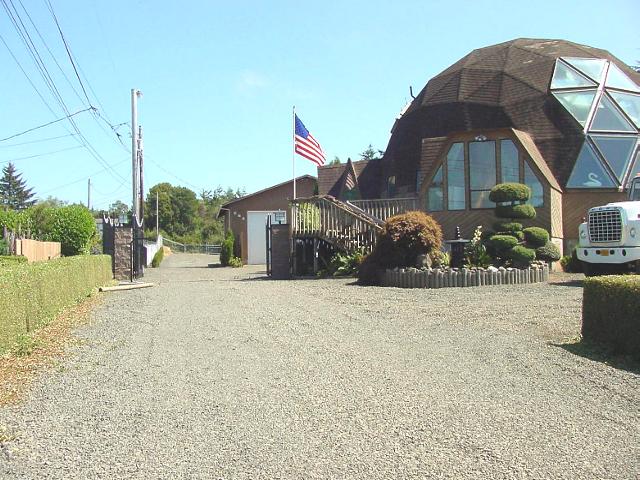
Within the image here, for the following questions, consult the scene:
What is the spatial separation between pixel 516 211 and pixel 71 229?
16.0 meters

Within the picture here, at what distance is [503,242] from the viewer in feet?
62.8

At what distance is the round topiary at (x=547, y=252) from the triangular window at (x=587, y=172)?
3986mm

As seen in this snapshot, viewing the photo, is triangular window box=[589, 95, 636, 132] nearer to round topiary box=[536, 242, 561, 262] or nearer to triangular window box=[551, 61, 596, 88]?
triangular window box=[551, 61, 596, 88]

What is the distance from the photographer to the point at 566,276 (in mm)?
19797

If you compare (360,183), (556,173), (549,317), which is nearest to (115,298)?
(549,317)

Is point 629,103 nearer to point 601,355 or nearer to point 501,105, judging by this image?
point 501,105

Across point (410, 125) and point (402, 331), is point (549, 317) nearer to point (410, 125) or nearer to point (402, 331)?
point (402, 331)

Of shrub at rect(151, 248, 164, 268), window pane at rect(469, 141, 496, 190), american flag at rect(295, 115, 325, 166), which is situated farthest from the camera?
shrub at rect(151, 248, 164, 268)

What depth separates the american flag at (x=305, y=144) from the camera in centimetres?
2814

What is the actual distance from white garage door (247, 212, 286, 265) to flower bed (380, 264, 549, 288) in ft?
86.4

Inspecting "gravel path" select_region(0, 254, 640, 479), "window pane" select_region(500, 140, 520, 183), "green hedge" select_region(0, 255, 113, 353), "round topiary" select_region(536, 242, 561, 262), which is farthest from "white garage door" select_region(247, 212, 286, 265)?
"gravel path" select_region(0, 254, 640, 479)

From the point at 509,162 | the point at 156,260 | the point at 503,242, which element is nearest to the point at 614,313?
the point at 503,242

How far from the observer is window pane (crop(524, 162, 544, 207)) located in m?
22.6

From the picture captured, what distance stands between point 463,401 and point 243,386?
83.4 inches
